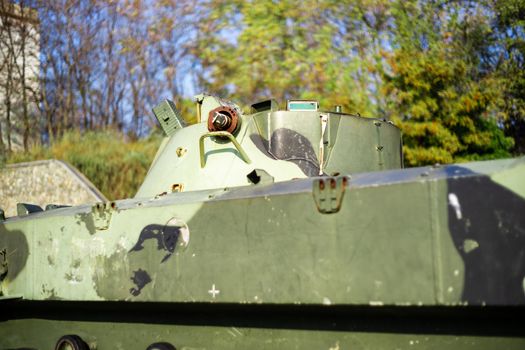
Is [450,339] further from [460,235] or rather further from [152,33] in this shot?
[152,33]

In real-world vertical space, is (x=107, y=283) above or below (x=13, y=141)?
below

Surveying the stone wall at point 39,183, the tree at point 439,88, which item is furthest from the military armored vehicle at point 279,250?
the stone wall at point 39,183

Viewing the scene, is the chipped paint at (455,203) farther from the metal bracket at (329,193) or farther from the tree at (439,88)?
the tree at (439,88)

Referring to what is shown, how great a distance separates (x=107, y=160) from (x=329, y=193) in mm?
15534

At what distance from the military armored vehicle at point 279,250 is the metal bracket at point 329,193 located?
12 mm

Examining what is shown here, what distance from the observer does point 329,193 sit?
4223 mm

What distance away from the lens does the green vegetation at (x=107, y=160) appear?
18625 mm

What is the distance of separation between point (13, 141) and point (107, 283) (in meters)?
20.9

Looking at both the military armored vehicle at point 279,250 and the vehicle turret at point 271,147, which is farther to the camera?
the vehicle turret at point 271,147

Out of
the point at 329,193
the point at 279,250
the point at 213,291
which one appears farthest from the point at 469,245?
the point at 213,291

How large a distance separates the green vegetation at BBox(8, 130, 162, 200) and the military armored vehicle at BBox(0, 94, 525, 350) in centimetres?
1227

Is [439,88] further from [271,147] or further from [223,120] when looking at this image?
[223,120]

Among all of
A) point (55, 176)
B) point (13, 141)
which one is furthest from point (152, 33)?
point (55, 176)

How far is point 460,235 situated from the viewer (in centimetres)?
379
